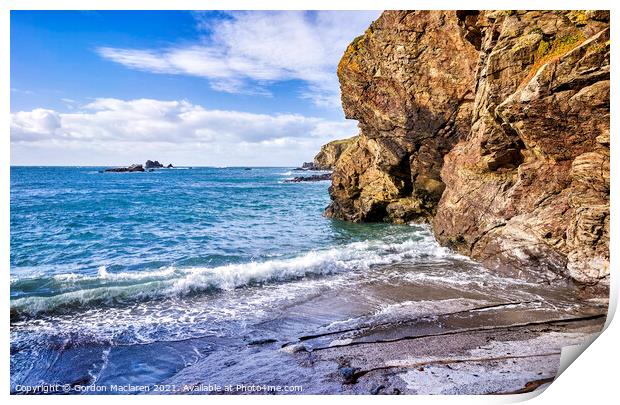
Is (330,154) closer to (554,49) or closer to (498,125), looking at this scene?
(498,125)

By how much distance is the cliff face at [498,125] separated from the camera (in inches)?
359

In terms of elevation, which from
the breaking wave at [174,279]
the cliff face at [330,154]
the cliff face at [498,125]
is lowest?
the breaking wave at [174,279]

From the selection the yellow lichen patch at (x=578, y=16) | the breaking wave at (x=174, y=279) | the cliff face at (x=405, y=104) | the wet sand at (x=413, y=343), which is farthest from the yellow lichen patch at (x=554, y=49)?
the breaking wave at (x=174, y=279)

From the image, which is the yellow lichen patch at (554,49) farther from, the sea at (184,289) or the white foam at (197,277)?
the white foam at (197,277)

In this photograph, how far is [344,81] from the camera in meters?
20.4

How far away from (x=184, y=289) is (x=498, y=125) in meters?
10.8

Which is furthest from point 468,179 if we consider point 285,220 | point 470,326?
point 285,220

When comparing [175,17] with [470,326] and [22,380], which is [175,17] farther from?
[470,326]

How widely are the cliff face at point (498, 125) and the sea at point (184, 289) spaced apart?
1.50 m

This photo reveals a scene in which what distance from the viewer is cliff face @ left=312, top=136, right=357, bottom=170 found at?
9956cm

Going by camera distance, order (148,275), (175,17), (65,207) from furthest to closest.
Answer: (65,207)
(148,275)
(175,17)

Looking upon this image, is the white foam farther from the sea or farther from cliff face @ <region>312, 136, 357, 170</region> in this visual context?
cliff face @ <region>312, 136, 357, 170</region>

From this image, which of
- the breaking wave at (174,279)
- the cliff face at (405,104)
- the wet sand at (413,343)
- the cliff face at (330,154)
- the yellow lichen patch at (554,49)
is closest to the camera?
the wet sand at (413,343)

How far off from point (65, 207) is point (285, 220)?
13.2 meters
